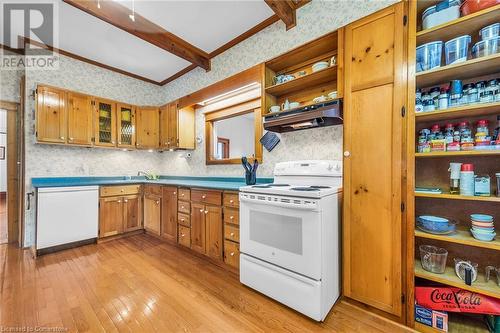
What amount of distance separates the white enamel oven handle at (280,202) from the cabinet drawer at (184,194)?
104 cm

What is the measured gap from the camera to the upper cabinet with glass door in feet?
11.2

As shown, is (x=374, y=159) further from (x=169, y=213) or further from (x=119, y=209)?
(x=119, y=209)

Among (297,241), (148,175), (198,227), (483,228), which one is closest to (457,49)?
(483,228)

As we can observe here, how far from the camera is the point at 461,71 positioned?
4.66 feet

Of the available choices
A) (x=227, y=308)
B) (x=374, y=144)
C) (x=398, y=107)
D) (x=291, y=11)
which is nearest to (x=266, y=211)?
(x=227, y=308)

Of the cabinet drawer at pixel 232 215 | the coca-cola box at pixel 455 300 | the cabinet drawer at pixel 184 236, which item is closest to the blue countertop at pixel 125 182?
the cabinet drawer at pixel 232 215

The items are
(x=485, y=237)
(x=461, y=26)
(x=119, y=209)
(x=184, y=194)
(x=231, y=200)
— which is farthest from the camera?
(x=119, y=209)

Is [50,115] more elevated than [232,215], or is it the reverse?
[50,115]

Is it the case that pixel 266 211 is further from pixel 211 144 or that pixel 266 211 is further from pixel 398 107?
pixel 211 144

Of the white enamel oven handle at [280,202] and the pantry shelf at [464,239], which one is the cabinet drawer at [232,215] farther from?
the pantry shelf at [464,239]

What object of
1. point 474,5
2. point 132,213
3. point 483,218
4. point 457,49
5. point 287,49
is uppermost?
point 287,49

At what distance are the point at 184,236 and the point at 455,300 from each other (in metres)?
2.67

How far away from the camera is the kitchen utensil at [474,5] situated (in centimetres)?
129

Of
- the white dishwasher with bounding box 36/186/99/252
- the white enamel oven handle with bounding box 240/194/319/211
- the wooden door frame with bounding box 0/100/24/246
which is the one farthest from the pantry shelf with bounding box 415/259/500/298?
the wooden door frame with bounding box 0/100/24/246
